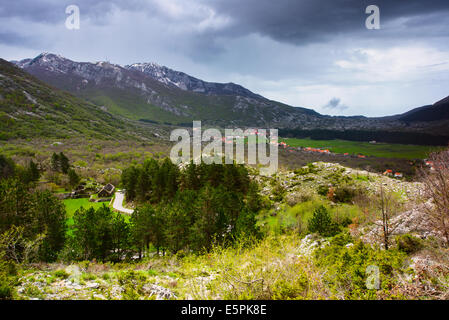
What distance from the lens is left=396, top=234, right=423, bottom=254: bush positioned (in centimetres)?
1538

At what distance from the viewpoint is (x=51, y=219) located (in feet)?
96.9

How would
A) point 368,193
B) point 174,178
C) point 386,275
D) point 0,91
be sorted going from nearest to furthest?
point 386,275, point 368,193, point 174,178, point 0,91

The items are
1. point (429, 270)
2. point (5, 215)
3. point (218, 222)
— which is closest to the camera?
point (429, 270)

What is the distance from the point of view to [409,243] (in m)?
15.9

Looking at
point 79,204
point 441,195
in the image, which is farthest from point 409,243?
point 79,204

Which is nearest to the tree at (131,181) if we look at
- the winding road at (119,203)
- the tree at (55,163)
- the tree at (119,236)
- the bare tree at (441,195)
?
the winding road at (119,203)

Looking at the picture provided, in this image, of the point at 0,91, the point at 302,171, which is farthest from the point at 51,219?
the point at 0,91

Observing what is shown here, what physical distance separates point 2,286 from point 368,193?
137 ft

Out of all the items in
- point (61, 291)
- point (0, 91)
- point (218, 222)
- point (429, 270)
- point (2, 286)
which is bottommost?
point (218, 222)

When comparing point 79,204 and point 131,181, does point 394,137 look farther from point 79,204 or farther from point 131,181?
point 79,204

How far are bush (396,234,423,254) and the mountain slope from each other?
474 ft

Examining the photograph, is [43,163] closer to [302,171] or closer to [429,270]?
[302,171]

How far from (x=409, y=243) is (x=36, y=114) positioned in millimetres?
186776
